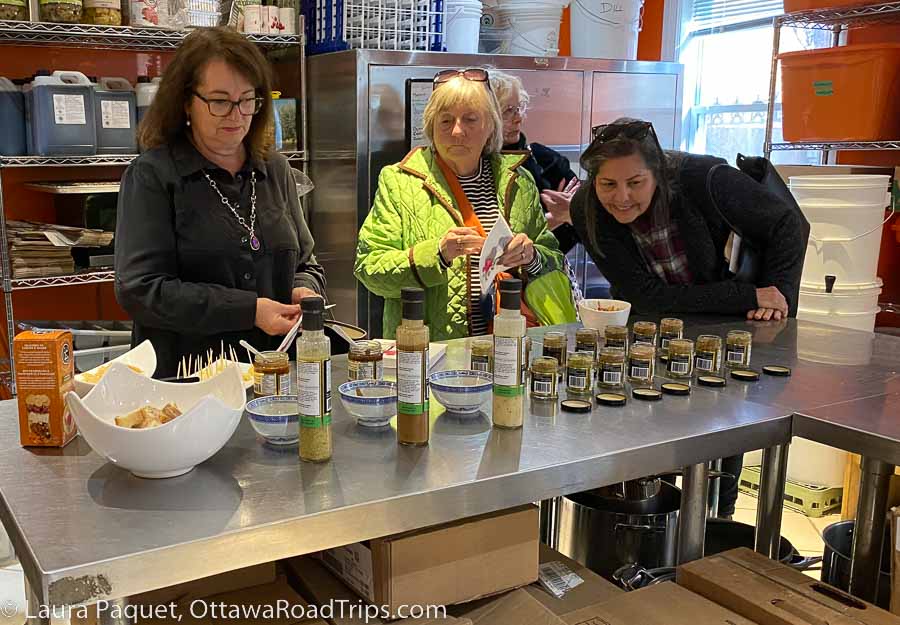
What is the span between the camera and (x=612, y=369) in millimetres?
1916

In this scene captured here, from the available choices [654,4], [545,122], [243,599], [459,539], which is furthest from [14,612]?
[654,4]

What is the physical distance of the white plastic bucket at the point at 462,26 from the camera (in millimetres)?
4066

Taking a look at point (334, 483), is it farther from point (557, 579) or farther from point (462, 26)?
point (462, 26)

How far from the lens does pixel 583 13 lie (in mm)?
4398

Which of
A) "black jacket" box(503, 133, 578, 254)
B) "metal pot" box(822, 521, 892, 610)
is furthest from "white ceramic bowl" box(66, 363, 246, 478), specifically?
"black jacket" box(503, 133, 578, 254)

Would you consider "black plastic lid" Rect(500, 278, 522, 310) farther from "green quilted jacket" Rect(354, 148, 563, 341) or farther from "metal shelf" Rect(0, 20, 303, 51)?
"metal shelf" Rect(0, 20, 303, 51)

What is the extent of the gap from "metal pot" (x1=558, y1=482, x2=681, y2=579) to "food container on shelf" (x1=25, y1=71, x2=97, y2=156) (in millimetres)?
2431

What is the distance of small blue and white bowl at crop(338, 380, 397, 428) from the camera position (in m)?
1.63

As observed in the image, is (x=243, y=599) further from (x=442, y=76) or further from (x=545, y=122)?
(x=545, y=122)

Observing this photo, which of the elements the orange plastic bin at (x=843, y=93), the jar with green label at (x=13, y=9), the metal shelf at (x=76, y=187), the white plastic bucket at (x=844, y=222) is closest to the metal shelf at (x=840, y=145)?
the orange plastic bin at (x=843, y=93)

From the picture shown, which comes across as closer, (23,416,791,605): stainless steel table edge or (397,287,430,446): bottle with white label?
(23,416,791,605): stainless steel table edge

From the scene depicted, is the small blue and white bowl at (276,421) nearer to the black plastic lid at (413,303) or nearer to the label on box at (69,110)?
the black plastic lid at (413,303)

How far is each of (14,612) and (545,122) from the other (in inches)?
117

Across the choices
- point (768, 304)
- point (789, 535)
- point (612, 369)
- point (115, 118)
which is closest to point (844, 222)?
point (768, 304)
